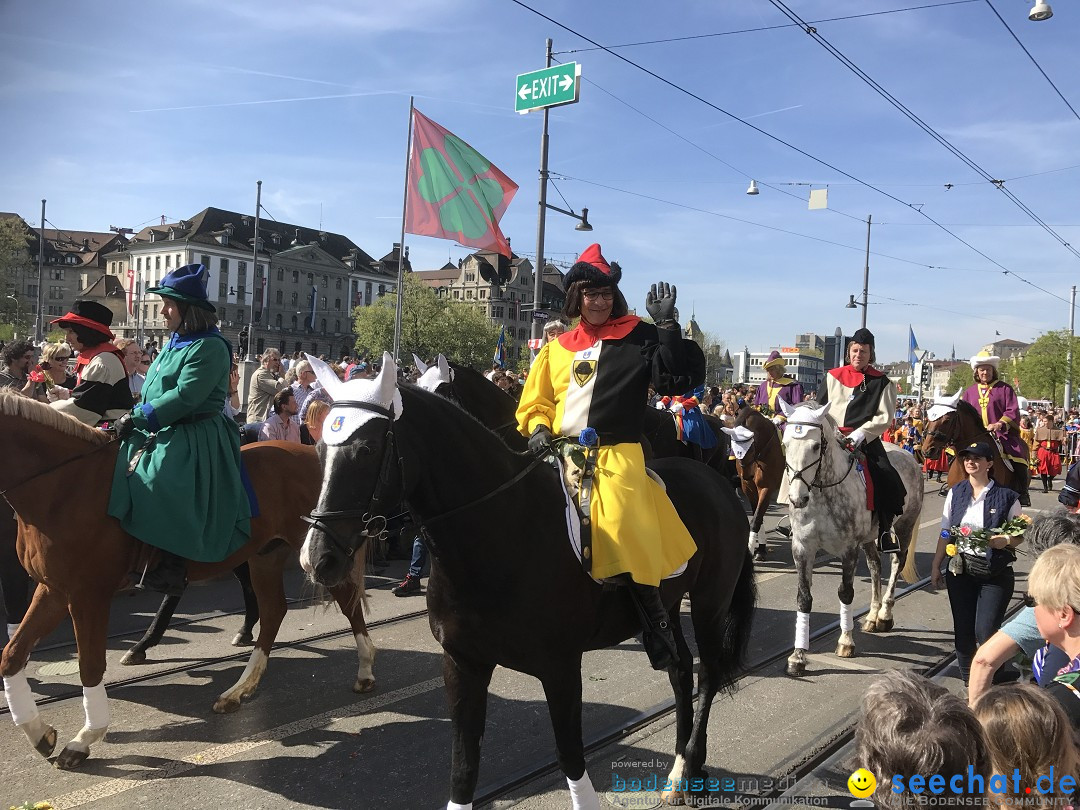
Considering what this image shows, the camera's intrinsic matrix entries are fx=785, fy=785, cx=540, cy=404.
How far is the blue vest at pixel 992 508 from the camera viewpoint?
5230 millimetres

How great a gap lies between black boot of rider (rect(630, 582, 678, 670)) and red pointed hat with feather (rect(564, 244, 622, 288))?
5.08ft

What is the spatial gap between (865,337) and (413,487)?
6.16m

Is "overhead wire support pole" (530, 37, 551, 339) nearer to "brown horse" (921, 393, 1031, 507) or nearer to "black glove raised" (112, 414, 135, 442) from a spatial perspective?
"brown horse" (921, 393, 1031, 507)

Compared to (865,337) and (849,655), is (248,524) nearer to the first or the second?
(849,655)

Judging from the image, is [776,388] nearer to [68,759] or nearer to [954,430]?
[954,430]

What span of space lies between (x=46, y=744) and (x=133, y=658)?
1784 mm

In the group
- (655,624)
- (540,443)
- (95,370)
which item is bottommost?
(655,624)

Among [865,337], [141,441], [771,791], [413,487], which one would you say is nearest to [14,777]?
[141,441]

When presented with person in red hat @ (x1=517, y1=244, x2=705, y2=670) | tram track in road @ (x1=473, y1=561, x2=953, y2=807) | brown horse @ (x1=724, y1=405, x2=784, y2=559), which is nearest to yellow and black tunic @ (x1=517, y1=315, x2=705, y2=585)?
person in red hat @ (x1=517, y1=244, x2=705, y2=670)

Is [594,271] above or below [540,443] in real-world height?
above

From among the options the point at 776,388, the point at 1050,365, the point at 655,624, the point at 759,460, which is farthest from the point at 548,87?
the point at 1050,365

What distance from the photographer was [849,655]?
7.00 metres

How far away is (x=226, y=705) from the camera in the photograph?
5367 mm

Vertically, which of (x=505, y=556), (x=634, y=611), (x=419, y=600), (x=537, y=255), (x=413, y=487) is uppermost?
(x=537, y=255)
